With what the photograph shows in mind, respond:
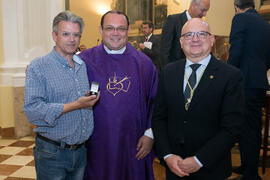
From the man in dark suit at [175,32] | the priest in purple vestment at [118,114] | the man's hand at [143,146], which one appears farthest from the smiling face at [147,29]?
the man's hand at [143,146]

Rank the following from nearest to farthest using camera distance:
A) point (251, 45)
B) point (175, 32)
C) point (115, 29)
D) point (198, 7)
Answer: point (115, 29) < point (251, 45) < point (198, 7) < point (175, 32)

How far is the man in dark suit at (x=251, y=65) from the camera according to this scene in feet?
9.50

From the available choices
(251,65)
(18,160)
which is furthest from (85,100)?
(18,160)

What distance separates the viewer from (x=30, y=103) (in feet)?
5.30

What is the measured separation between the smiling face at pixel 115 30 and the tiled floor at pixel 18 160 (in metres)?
2.07

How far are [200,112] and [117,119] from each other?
773 millimetres

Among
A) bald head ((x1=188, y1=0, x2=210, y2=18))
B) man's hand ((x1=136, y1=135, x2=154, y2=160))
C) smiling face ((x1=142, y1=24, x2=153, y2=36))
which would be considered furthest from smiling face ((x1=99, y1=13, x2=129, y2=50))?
smiling face ((x1=142, y1=24, x2=153, y2=36))

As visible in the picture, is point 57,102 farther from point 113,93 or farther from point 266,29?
point 266,29

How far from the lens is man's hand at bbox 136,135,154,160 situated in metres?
2.14

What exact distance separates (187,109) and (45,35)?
408 cm

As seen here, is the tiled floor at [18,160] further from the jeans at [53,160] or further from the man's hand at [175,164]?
the man's hand at [175,164]

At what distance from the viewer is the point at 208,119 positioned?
153 cm

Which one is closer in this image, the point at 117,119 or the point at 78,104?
the point at 78,104

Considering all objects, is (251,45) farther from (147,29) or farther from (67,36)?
(147,29)
